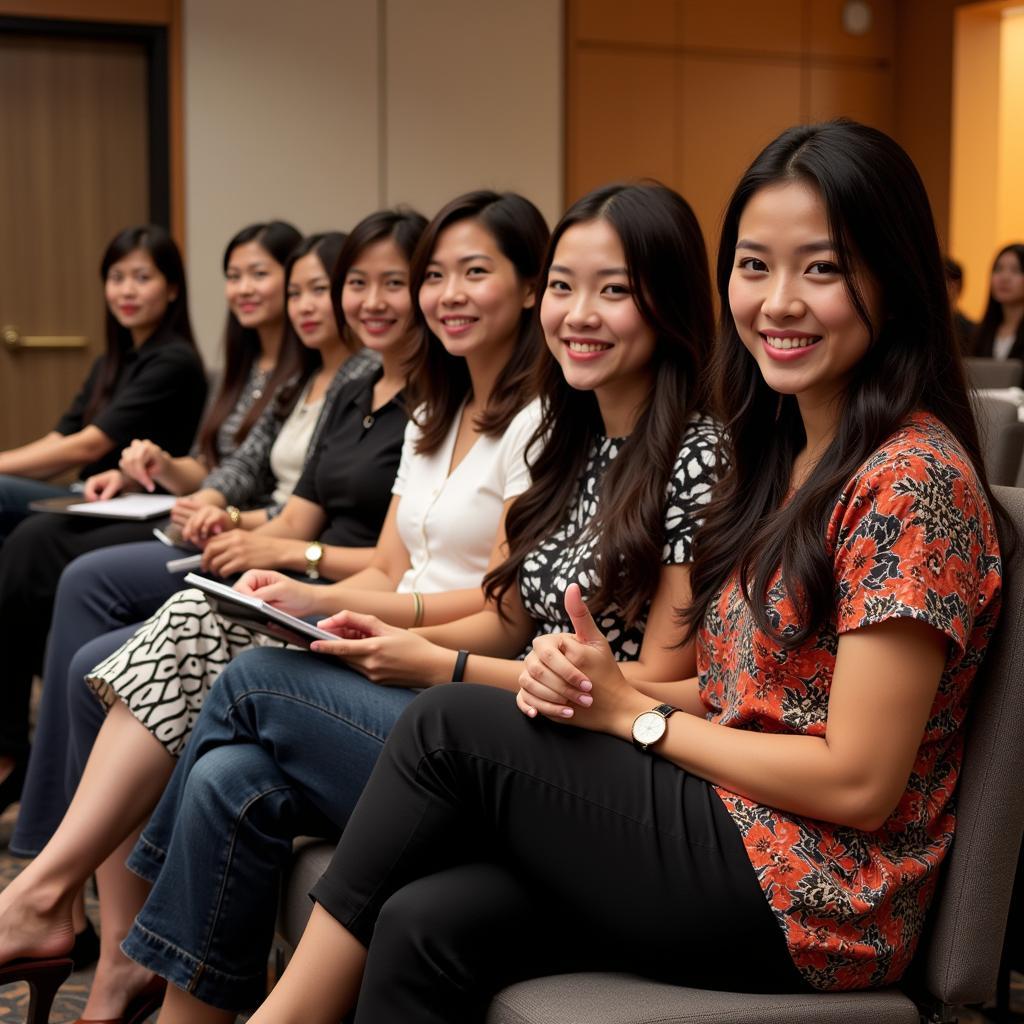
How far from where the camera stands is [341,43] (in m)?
6.31

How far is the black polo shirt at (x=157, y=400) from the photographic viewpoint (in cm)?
359

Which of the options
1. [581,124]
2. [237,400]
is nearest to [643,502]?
[237,400]

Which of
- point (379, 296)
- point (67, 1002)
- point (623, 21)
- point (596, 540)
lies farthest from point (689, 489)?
point (623, 21)

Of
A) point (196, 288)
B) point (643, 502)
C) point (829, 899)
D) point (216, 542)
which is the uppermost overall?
point (196, 288)

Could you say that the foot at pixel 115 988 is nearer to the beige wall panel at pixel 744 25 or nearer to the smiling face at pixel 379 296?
the smiling face at pixel 379 296

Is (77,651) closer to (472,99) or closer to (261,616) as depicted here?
(261,616)

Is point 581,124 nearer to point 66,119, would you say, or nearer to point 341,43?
point 341,43

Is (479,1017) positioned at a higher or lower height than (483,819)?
lower

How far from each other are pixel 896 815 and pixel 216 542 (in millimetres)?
1563

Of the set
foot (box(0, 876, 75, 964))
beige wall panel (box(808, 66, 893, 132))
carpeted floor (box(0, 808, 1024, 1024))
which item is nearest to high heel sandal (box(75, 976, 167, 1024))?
foot (box(0, 876, 75, 964))

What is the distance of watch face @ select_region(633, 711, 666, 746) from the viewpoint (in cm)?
134

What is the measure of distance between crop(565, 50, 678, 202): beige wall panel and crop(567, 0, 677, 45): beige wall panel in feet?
0.26

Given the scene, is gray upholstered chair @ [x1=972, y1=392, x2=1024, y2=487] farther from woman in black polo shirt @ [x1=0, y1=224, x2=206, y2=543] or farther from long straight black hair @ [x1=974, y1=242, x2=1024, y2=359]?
long straight black hair @ [x1=974, y1=242, x2=1024, y2=359]

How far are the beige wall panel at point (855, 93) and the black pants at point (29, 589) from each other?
5340 millimetres
